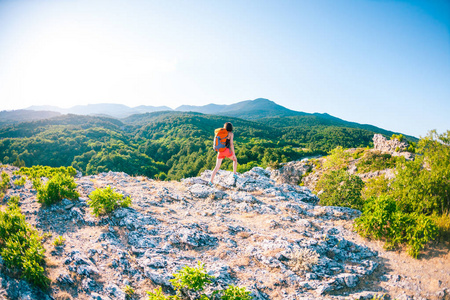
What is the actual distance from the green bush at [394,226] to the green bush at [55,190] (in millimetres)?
12539

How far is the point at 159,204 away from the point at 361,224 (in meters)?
9.29

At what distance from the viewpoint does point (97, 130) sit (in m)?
103

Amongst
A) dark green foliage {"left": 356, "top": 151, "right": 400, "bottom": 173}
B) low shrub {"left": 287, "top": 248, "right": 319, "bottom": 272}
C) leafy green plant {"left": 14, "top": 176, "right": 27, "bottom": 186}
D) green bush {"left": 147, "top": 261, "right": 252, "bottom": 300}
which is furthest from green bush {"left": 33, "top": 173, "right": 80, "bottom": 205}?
dark green foliage {"left": 356, "top": 151, "right": 400, "bottom": 173}

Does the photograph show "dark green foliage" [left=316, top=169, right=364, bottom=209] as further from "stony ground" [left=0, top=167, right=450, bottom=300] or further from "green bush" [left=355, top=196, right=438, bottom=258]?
"green bush" [left=355, top=196, right=438, bottom=258]

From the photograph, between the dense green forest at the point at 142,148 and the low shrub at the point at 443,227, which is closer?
the low shrub at the point at 443,227

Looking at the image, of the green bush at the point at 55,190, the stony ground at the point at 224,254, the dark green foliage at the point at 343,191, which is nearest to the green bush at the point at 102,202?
the stony ground at the point at 224,254

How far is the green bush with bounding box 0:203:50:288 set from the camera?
186 inches

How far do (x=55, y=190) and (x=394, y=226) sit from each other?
1357 cm

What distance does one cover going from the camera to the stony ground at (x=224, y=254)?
537 centimetres

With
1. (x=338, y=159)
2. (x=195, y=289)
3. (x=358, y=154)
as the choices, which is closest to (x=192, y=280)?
(x=195, y=289)

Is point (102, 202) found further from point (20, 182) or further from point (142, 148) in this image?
point (142, 148)

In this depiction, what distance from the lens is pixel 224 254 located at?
263 inches

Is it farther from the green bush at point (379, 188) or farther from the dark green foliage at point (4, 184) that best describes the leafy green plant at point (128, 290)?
the green bush at point (379, 188)

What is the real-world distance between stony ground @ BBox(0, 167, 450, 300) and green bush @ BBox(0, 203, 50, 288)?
21 cm
